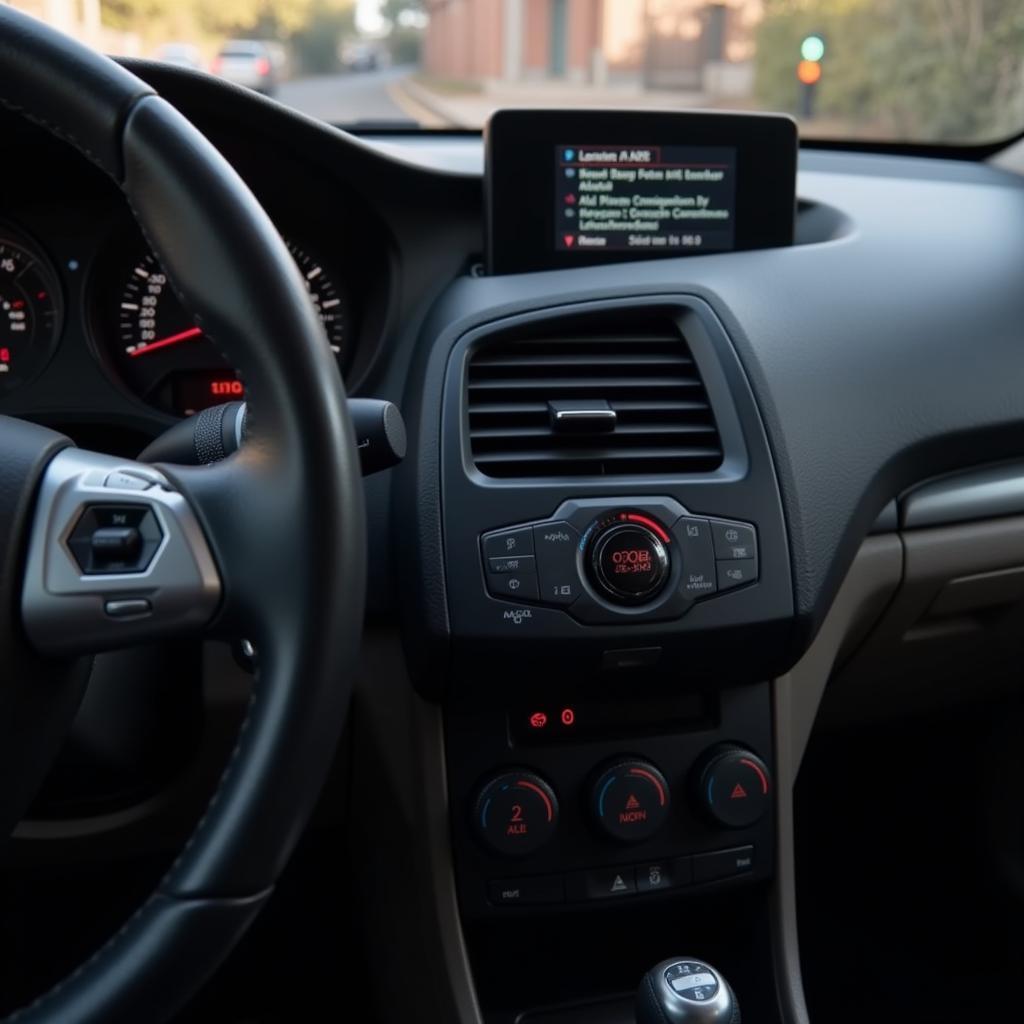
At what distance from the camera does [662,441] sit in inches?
50.8

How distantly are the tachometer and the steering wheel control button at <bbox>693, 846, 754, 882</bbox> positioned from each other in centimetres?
90

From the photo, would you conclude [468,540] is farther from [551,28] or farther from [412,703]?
[551,28]

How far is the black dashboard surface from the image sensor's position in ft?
4.21

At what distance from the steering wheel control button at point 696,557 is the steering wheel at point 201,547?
1.68 feet

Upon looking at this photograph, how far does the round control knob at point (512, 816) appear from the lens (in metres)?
1.25

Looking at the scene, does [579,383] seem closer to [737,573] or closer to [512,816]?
[737,573]

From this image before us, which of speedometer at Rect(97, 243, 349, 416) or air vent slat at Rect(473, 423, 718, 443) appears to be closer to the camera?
air vent slat at Rect(473, 423, 718, 443)

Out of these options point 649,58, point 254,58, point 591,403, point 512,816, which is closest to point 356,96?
point 649,58

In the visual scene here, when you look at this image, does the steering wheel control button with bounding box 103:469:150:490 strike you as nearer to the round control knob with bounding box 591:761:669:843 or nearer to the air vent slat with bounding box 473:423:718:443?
the air vent slat with bounding box 473:423:718:443

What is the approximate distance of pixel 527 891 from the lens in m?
1.29

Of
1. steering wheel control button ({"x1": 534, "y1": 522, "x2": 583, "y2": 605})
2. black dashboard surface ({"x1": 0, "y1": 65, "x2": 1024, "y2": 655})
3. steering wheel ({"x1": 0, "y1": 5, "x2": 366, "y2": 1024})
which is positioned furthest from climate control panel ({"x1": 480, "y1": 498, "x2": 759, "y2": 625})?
steering wheel ({"x1": 0, "y1": 5, "x2": 366, "y2": 1024})

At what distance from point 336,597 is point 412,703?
0.58 meters

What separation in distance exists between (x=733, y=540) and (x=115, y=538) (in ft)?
2.17

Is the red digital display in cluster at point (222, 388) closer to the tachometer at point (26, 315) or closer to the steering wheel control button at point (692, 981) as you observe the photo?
the tachometer at point (26, 315)
